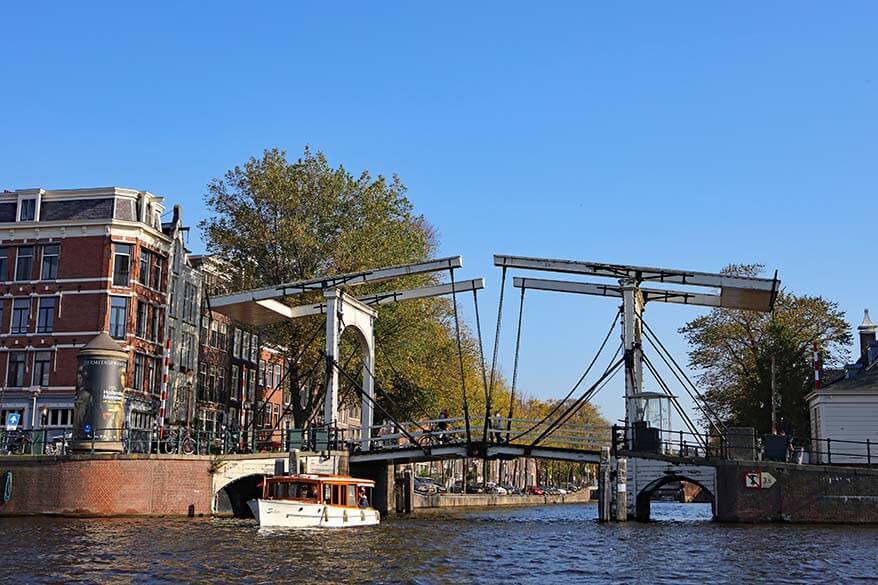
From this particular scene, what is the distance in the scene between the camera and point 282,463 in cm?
3491

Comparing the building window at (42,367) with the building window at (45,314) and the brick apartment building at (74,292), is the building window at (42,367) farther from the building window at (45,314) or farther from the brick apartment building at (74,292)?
the building window at (45,314)

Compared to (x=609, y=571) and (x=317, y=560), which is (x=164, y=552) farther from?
(x=609, y=571)

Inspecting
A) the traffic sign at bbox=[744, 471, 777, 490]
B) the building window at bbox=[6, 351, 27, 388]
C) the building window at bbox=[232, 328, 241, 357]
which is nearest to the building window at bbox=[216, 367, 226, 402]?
the building window at bbox=[232, 328, 241, 357]

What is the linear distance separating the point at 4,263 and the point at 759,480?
33.9 metres

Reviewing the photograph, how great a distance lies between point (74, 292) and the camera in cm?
4584

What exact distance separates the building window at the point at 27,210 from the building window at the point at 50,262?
1.76 m

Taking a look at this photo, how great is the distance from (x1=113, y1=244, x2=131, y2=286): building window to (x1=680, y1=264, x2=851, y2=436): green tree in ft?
103

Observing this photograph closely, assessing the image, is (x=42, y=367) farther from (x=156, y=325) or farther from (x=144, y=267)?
(x=144, y=267)

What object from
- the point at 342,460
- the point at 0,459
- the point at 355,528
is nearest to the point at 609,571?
the point at 355,528

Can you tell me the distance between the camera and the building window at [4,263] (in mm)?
46750

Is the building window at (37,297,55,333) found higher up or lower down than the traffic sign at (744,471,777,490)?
higher up

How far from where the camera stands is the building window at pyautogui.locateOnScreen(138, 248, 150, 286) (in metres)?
47.5

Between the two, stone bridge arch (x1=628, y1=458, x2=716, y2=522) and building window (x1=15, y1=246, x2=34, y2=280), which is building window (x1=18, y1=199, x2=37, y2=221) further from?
stone bridge arch (x1=628, y1=458, x2=716, y2=522)

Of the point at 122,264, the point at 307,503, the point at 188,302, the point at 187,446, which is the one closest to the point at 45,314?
the point at 122,264
